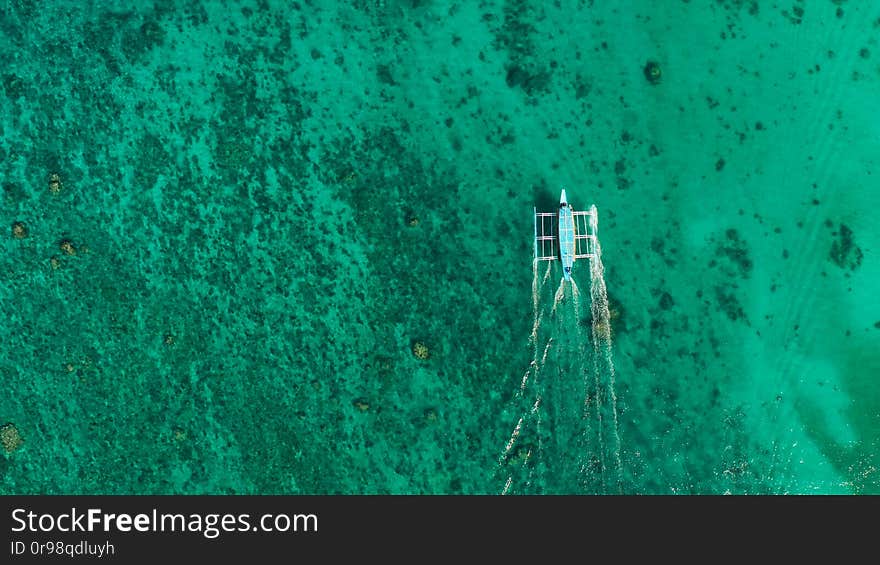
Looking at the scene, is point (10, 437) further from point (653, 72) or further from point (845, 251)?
point (845, 251)

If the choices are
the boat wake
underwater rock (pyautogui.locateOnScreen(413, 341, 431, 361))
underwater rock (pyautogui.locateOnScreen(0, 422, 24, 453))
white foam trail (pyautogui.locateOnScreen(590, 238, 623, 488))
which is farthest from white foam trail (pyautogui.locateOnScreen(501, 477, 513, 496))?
underwater rock (pyautogui.locateOnScreen(0, 422, 24, 453))

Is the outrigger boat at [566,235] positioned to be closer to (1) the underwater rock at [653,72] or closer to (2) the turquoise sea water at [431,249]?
(2) the turquoise sea water at [431,249]

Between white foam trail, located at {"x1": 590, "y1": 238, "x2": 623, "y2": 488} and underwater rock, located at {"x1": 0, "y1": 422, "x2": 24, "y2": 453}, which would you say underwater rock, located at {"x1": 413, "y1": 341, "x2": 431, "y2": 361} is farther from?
underwater rock, located at {"x1": 0, "y1": 422, "x2": 24, "y2": 453}

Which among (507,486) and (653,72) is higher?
(653,72)

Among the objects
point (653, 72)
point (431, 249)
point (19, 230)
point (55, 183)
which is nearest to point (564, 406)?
point (431, 249)
